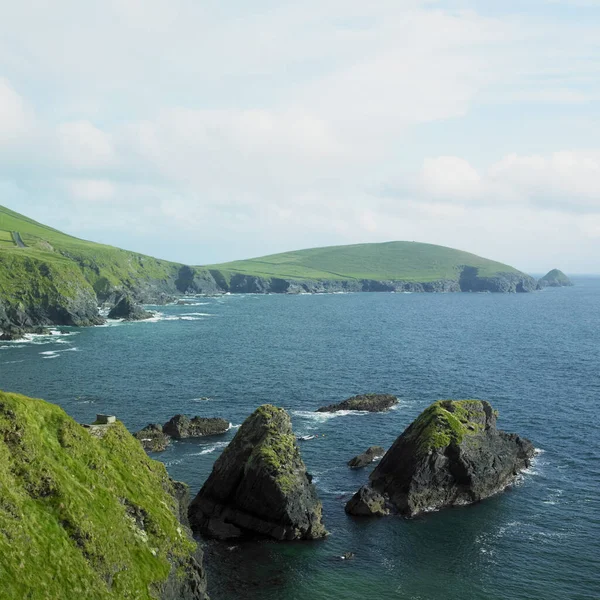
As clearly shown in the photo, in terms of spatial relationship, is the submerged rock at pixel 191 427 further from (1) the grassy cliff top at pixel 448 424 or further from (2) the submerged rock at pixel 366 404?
(1) the grassy cliff top at pixel 448 424

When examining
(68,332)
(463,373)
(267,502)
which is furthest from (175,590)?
(68,332)

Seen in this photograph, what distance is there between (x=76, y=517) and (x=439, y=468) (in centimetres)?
4518

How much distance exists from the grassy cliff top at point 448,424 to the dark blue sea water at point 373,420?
27.6ft

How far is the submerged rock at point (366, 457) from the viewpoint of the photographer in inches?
3246

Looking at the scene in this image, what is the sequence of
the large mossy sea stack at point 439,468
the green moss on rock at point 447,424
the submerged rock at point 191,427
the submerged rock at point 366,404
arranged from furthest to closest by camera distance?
the submerged rock at point 366,404
the submerged rock at point 191,427
the green moss on rock at point 447,424
the large mossy sea stack at point 439,468

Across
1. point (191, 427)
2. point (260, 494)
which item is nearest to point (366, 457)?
point (260, 494)

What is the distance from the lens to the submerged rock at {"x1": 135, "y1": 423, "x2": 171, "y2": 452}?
→ 8800 centimetres

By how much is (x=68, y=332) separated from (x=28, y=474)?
164 metres

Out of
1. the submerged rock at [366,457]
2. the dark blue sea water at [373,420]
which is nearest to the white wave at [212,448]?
the dark blue sea water at [373,420]

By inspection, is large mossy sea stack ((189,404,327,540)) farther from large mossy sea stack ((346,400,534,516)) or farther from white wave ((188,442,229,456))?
white wave ((188,442,229,456))

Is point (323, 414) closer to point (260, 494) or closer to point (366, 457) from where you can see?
point (366, 457)

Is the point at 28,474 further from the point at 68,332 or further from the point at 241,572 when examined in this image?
the point at 68,332

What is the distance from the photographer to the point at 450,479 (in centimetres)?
7369

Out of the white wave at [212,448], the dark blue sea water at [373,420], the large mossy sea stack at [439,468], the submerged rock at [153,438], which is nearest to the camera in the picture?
the dark blue sea water at [373,420]
